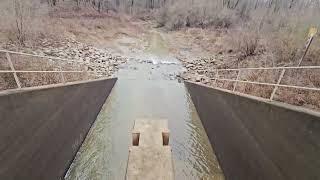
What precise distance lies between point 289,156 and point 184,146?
14.4 feet

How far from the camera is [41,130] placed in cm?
471

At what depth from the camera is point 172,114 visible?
9805 mm

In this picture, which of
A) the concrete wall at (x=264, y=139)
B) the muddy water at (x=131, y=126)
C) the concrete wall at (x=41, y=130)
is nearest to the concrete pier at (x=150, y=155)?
the muddy water at (x=131, y=126)

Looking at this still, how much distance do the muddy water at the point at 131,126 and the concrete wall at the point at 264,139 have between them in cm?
72

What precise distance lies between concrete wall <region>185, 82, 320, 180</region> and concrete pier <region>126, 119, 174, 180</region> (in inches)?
63.5

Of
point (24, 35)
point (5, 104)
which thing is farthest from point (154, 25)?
point (5, 104)

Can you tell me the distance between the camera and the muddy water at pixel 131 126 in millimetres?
6402

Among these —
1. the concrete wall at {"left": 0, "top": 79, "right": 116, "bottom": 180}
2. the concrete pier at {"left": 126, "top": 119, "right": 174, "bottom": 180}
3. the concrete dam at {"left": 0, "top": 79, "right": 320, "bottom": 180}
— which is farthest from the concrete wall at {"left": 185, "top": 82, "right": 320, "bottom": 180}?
the concrete wall at {"left": 0, "top": 79, "right": 116, "bottom": 180}

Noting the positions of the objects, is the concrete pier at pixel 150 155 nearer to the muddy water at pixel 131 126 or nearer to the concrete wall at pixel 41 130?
the muddy water at pixel 131 126

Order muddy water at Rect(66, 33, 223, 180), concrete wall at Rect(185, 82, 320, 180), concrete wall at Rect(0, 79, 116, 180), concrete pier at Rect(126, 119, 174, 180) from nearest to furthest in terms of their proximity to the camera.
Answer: concrete wall at Rect(185, 82, 320, 180), concrete wall at Rect(0, 79, 116, 180), concrete pier at Rect(126, 119, 174, 180), muddy water at Rect(66, 33, 223, 180)

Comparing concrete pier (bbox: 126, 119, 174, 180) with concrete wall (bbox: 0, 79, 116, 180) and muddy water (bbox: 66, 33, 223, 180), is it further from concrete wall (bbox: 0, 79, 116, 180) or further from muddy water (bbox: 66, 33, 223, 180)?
concrete wall (bbox: 0, 79, 116, 180)

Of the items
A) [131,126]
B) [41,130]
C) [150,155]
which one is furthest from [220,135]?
[41,130]

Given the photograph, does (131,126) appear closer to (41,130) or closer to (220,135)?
(220,135)

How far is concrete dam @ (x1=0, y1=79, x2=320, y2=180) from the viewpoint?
3379 mm
